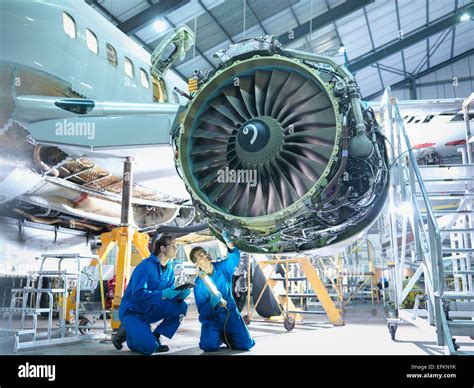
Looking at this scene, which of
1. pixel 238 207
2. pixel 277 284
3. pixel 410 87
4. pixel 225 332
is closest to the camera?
pixel 238 207

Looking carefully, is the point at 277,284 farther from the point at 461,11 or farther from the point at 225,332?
the point at 461,11

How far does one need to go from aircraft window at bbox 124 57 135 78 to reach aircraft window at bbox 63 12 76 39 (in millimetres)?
1423

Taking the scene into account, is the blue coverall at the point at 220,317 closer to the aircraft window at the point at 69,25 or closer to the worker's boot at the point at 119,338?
the worker's boot at the point at 119,338

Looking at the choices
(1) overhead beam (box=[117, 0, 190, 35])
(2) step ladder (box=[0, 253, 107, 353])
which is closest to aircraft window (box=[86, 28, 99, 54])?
(2) step ladder (box=[0, 253, 107, 353])

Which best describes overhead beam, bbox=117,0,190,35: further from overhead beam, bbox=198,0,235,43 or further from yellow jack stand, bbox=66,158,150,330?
yellow jack stand, bbox=66,158,150,330

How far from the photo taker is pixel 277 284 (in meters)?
8.51

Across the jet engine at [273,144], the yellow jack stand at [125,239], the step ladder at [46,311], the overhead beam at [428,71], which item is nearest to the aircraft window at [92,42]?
the yellow jack stand at [125,239]

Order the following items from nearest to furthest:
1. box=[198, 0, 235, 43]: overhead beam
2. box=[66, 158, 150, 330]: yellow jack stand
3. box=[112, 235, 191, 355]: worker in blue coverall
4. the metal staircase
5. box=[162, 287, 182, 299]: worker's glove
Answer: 1. the metal staircase
2. box=[162, 287, 182, 299]: worker's glove
3. box=[112, 235, 191, 355]: worker in blue coverall
4. box=[66, 158, 150, 330]: yellow jack stand
5. box=[198, 0, 235, 43]: overhead beam

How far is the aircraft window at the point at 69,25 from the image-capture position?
5.97 meters

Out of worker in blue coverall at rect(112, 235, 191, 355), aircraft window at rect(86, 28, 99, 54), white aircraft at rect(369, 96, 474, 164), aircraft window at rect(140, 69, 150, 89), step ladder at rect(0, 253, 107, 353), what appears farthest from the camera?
aircraft window at rect(140, 69, 150, 89)

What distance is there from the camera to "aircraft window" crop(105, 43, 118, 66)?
6.99 metres

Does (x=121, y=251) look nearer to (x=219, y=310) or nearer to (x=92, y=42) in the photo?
(x=219, y=310)
